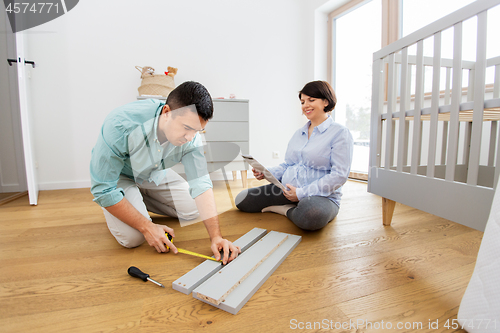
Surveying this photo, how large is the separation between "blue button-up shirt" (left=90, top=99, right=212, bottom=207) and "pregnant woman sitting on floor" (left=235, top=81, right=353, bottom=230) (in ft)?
1.49

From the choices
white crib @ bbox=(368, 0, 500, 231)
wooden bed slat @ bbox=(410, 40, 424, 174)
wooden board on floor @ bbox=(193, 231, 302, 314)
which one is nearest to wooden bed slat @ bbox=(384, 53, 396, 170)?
white crib @ bbox=(368, 0, 500, 231)

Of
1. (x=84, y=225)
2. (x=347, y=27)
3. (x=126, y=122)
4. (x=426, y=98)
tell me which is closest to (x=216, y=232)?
(x=126, y=122)

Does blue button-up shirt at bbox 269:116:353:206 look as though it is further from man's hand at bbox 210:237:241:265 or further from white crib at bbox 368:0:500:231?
man's hand at bbox 210:237:241:265

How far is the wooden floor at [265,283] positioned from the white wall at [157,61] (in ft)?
4.07

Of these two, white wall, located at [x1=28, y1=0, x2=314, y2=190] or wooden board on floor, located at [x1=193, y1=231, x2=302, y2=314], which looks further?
white wall, located at [x1=28, y1=0, x2=314, y2=190]

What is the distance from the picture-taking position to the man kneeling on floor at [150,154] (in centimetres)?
86

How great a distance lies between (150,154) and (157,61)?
1.90 metres

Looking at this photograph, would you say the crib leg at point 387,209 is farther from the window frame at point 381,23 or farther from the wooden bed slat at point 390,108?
the window frame at point 381,23

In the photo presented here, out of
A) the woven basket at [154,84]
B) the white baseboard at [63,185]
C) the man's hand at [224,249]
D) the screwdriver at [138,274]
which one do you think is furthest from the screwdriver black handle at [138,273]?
the white baseboard at [63,185]

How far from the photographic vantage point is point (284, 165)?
155 cm

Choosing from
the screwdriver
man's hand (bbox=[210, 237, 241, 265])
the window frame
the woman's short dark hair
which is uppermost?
the window frame

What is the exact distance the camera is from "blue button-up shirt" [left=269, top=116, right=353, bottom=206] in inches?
47.3

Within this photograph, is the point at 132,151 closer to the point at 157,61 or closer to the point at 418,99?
the point at 418,99

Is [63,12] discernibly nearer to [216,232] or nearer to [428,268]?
[216,232]
